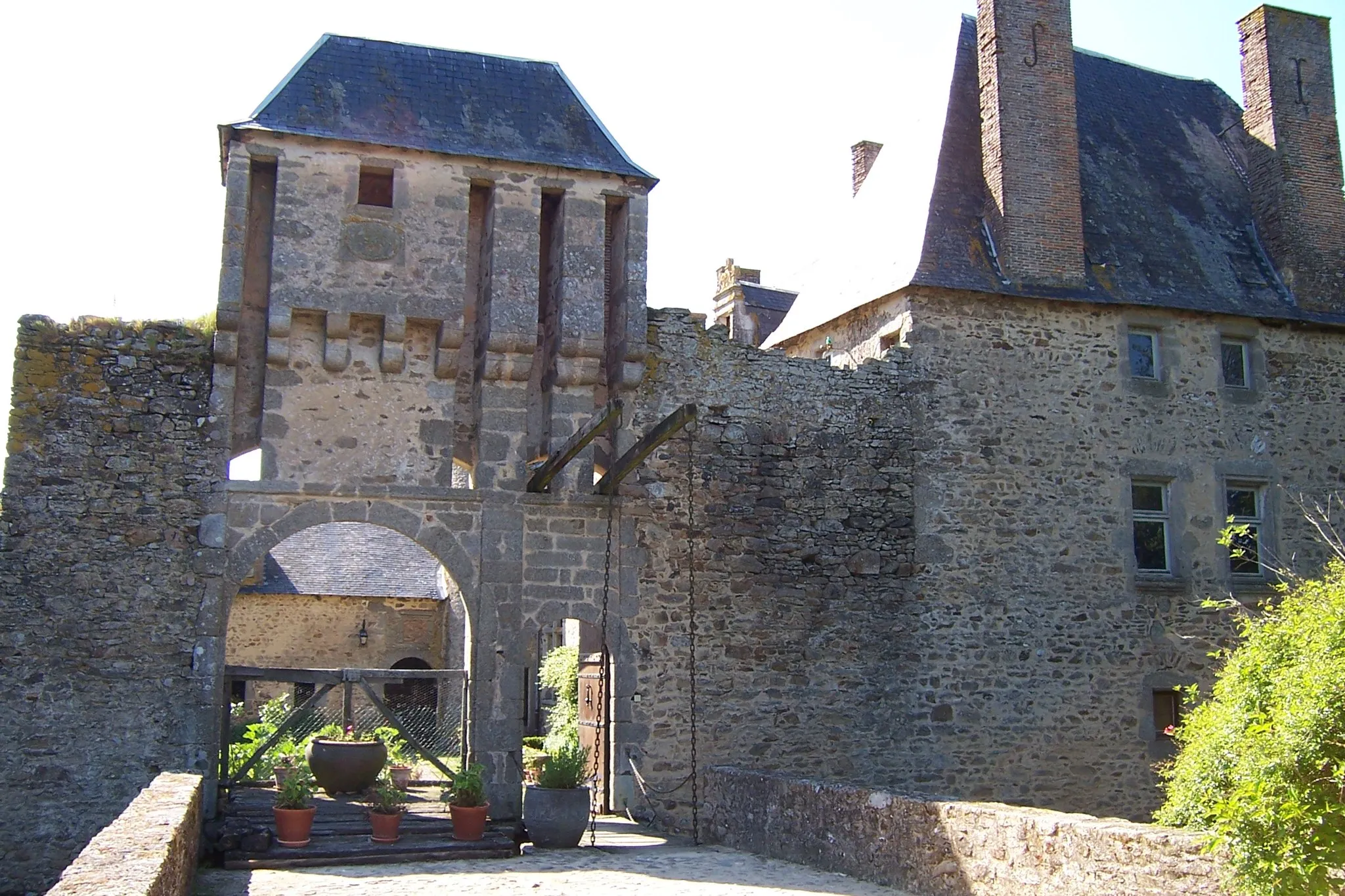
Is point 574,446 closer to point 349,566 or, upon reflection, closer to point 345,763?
point 345,763

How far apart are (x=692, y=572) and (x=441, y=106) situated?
197 inches

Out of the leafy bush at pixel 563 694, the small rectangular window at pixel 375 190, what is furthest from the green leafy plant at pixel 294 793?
the small rectangular window at pixel 375 190

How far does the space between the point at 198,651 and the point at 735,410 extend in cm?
540

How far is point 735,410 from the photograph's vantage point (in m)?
12.6

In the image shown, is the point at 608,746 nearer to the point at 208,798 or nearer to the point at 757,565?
the point at 757,565

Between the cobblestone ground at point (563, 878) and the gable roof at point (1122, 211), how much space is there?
6.64 meters

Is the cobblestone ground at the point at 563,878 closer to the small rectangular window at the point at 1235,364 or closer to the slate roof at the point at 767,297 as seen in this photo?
the small rectangular window at the point at 1235,364

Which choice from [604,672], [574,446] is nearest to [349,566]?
[604,672]

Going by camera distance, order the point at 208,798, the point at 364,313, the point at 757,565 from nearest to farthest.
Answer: the point at 208,798
the point at 364,313
the point at 757,565

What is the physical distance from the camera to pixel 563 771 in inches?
394

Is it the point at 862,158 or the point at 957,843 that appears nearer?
the point at 957,843

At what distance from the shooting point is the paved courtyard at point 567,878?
7.77m

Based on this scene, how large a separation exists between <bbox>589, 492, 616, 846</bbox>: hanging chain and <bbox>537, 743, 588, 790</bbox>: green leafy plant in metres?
1.20

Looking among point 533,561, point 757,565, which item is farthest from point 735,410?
point 533,561
